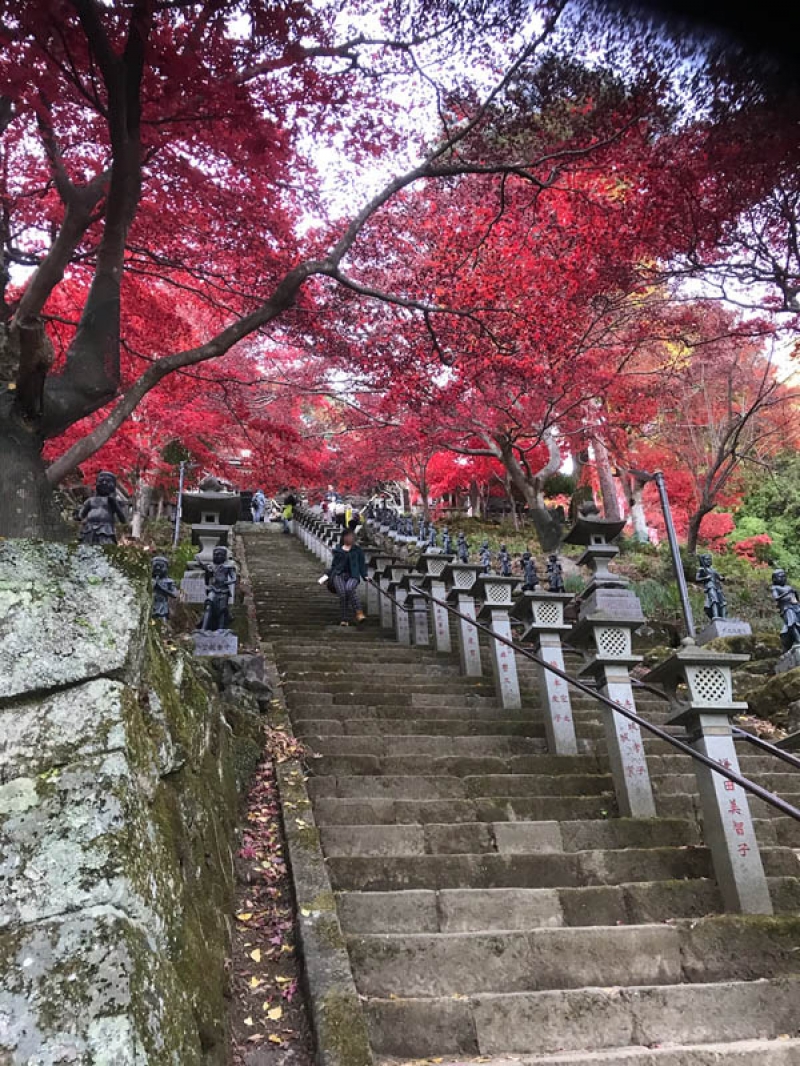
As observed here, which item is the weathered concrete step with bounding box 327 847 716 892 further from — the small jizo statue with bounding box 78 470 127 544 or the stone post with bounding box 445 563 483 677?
the stone post with bounding box 445 563 483 677

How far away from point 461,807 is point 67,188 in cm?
651

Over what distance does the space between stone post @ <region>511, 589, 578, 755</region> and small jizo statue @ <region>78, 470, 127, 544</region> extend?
4.06 m

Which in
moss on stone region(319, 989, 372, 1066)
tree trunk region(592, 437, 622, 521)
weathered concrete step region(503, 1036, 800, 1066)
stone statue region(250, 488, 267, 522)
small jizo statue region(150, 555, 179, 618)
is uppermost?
stone statue region(250, 488, 267, 522)

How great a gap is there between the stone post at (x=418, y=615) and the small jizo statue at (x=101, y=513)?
498 centimetres

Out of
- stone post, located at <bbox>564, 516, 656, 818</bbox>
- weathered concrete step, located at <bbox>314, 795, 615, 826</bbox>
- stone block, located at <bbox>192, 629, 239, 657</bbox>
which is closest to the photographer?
weathered concrete step, located at <bbox>314, 795, 615, 826</bbox>

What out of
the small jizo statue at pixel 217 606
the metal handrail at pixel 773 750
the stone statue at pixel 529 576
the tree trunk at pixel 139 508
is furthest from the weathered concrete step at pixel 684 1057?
the tree trunk at pixel 139 508

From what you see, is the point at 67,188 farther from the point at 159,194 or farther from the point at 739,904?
the point at 739,904

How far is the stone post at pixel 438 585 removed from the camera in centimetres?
980

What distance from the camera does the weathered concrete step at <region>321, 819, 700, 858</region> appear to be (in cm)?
459

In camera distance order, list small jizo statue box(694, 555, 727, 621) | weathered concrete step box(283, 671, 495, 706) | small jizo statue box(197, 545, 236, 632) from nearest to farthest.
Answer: small jizo statue box(197, 545, 236, 632), weathered concrete step box(283, 671, 495, 706), small jizo statue box(694, 555, 727, 621)

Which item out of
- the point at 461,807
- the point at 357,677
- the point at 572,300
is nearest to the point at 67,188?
the point at 357,677

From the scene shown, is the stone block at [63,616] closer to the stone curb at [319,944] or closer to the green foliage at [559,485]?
the stone curb at [319,944]

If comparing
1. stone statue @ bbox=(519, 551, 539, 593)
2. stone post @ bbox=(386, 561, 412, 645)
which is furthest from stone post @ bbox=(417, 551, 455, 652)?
stone statue @ bbox=(519, 551, 539, 593)

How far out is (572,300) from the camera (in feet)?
40.5
